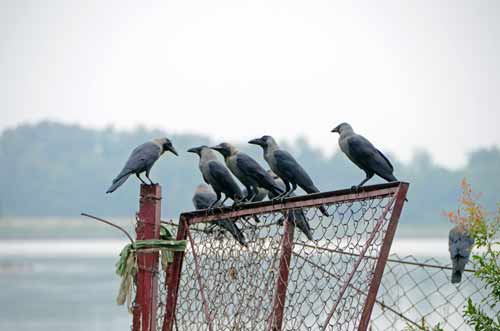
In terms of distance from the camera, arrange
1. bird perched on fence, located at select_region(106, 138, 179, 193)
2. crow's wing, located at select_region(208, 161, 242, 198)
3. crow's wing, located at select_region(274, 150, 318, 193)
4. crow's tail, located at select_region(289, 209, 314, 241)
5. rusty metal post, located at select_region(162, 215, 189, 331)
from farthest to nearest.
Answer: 1. bird perched on fence, located at select_region(106, 138, 179, 193)
2. crow's wing, located at select_region(208, 161, 242, 198)
3. crow's wing, located at select_region(274, 150, 318, 193)
4. rusty metal post, located at select_region(162, 215, 189, 331)
5. crow's tail, located at select_region(289, 209, 314, 241)

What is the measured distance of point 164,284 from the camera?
6.80m

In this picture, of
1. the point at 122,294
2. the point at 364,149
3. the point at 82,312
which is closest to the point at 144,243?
the point at 122,294

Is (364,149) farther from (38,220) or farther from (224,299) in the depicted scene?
(38,220)

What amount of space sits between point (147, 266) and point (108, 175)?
101083mm

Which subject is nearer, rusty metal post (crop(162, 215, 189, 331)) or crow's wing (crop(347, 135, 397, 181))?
rusty metal post (crop(162, 215, 189, 331))

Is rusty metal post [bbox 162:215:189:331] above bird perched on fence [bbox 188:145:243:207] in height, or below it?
below

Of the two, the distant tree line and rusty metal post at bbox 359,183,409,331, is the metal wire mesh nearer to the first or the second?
rusty metal post at bbox 359,183,409,331

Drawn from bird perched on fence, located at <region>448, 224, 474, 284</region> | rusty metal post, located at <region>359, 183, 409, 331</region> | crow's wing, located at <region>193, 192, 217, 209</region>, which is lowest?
rusty metal post, located at <region>359, 183, 409, 331</region>

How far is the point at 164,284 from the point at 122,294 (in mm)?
283

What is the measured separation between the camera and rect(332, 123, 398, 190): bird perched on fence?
7.55 metres

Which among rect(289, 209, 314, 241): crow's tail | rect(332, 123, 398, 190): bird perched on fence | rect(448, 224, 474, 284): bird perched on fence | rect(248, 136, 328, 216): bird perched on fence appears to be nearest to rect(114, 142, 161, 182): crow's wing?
rect(248, 136, 328, 216): bird perched on fence

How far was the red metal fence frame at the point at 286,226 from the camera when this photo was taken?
5.26 m

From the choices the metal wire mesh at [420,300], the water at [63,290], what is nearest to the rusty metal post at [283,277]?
the metal wire mesh at [420,300]

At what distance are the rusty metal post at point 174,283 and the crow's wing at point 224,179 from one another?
1856 mm
